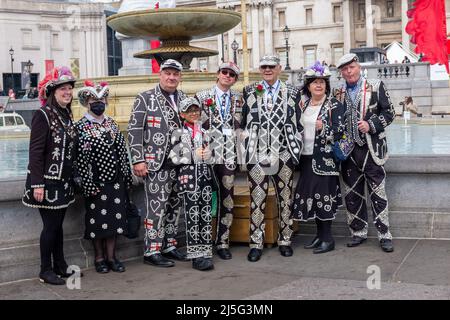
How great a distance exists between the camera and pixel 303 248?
7.46 metres

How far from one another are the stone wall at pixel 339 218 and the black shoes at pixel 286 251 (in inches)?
42.3

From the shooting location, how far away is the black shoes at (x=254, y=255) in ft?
22.7

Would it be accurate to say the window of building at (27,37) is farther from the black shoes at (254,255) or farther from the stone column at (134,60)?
the black shoes at (254,255)

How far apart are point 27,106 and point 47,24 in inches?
1366

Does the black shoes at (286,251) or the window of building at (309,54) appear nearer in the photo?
the black shoes at (286,251)

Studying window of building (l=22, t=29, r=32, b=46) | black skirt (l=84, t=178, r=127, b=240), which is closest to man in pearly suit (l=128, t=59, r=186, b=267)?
black skirt (l=84, t=178, r=127, b=240)

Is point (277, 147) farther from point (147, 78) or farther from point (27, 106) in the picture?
point (27, 106)

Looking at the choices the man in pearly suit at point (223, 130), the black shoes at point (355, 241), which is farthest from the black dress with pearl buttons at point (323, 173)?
the man in pearly suit at point (223, 130)

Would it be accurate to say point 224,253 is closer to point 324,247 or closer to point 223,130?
point 324,247

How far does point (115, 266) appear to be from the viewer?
6.57 m

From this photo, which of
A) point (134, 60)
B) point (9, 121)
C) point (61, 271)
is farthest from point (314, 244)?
point (9, 121)

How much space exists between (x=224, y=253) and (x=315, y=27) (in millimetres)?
73994

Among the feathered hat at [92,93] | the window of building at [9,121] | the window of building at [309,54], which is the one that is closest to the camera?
the feathered hat at [92,93]

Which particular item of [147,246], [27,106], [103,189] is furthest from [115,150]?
[27,106]
